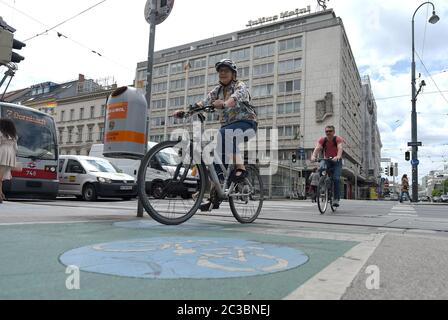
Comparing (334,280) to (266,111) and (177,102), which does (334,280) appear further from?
(177,102)

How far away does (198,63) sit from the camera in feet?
213

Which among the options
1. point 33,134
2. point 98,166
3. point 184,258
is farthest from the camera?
point 98,166

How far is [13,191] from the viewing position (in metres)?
9.81

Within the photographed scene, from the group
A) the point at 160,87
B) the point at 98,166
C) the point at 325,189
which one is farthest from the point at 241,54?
the point at 325,189

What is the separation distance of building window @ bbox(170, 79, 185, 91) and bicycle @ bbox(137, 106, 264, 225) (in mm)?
63105

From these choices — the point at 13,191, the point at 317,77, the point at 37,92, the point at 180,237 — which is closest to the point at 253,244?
the point at 180,237

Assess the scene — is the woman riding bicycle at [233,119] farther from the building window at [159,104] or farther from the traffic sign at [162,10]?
the building window at [159,104]

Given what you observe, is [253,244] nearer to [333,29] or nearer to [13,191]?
[13,191]

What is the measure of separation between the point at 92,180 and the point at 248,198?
9211 millimetres

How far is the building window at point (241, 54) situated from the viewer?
6053 cm

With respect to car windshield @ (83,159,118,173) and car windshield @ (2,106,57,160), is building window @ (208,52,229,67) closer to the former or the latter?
car windshield @ (83,159,118,173)

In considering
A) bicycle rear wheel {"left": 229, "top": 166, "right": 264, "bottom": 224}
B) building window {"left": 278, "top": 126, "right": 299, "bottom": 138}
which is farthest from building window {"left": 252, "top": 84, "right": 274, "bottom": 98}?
bicycle rear wheel {"left": 229, "top": 166, "right": 264, "bottom": 224}

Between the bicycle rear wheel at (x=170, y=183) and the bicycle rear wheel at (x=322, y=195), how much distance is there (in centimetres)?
367

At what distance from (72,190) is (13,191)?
364 cm
